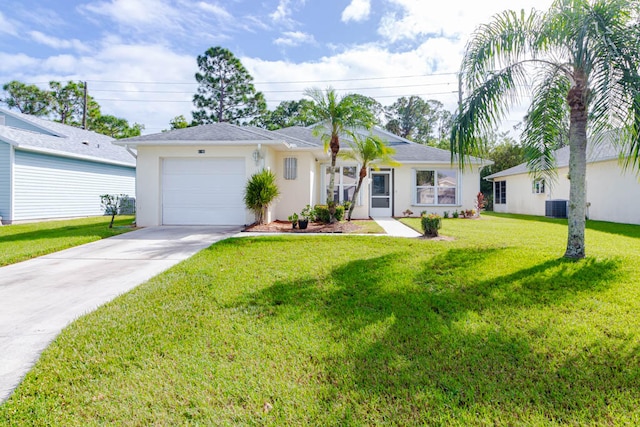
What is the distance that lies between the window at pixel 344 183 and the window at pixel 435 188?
3.49 metres

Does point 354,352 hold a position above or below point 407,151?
below

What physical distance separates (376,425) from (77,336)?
2963 mm

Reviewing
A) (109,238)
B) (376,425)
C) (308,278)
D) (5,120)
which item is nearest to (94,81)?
(5,120)

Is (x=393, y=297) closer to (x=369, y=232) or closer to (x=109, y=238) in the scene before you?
(x=369, y=232)

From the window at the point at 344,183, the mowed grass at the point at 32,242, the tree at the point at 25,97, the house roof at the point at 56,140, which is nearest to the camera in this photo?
the mowed grass at the point at 32,242

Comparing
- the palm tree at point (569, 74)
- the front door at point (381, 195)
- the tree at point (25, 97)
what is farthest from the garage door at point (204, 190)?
the tree at point (25, 97)

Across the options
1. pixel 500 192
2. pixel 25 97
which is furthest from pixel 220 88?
pixel 500 192

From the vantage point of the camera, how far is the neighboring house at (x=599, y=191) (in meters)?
13.4

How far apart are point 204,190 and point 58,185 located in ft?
27.6

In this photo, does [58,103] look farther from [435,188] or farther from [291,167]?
[435,188]

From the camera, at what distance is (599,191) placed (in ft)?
49.4

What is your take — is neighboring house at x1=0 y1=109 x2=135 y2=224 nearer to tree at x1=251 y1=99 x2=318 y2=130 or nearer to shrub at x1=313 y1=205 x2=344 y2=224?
shrub at x1=313 y1=205 x2=344 y2=224

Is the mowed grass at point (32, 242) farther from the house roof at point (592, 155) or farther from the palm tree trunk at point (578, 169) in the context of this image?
the house roof at point (592, 155)

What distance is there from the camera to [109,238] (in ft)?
29.0
